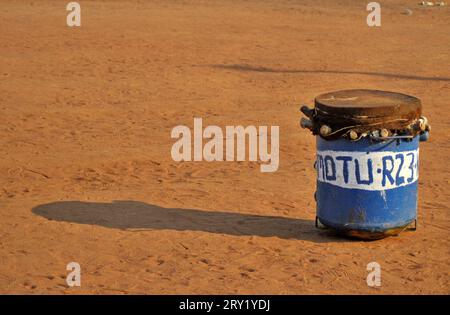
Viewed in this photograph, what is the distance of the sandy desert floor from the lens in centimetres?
620

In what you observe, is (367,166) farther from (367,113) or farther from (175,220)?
(175,220)

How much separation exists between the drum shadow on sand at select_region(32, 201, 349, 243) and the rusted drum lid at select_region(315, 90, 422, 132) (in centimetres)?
102

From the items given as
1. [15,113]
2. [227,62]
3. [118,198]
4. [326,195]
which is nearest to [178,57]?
[227,62]

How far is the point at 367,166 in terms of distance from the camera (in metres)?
6.41

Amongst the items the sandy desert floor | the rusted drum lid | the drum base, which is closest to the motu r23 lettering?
the rusted drum lid

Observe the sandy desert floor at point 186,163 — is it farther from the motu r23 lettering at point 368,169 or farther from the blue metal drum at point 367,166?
the motu r23 lettering at point 368,169

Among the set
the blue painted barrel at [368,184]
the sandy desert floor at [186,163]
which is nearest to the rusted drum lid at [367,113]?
the blue painted barrel at [368,184]

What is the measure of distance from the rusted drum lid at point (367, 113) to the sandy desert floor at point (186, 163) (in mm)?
984

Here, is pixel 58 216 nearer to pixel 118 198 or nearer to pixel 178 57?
pixel 118 198

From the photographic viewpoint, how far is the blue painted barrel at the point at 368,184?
6.42 metres

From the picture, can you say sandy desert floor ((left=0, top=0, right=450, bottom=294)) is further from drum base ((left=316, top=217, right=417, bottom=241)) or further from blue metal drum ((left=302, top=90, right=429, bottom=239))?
blue metal drum ((left=302, top=90, right=429, bottom=239))

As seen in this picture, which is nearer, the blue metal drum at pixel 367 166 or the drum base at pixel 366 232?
→ the blue metal drum at pixel 367 166
